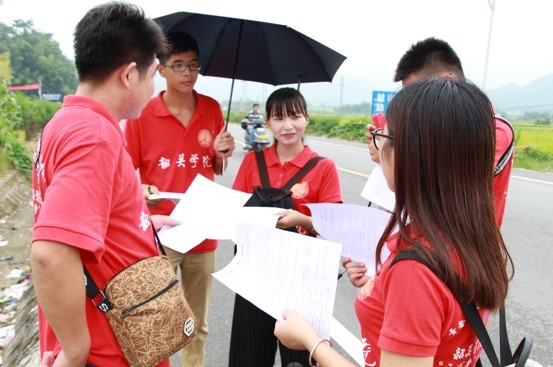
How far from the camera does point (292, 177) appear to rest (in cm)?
188

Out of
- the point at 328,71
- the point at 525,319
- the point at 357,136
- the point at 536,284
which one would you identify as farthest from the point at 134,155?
the point at 357,136

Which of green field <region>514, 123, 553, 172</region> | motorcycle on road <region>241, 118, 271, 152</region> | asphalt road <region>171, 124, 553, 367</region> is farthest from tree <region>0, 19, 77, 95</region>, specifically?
asphalt road <region>171, 124, 553, 367</region>

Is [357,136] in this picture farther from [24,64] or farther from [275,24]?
[24,64]

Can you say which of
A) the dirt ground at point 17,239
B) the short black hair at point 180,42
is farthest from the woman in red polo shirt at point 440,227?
the dirt ground at point 17,239

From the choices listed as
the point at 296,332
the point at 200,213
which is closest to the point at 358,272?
the point at 296,332

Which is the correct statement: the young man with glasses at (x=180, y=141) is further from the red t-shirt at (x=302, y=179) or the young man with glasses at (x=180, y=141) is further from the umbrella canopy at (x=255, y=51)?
the red t-shirt at (x=302, y=179)

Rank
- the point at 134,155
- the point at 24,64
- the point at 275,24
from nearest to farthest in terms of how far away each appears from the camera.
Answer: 1. the point at 275,24
2. the point at 134,155
3. the point at 24,64

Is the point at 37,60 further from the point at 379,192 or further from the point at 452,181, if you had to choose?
the point at 452,181

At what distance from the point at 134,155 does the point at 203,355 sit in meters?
1.21

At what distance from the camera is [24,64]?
51.4 meters

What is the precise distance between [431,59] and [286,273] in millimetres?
1285

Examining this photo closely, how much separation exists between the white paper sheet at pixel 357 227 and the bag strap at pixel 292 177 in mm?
376

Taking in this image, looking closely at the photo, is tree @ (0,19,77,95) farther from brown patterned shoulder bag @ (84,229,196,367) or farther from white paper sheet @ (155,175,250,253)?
brown patterned shoulder bag @ (84,229,196,367)

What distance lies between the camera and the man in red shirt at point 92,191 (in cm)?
89
